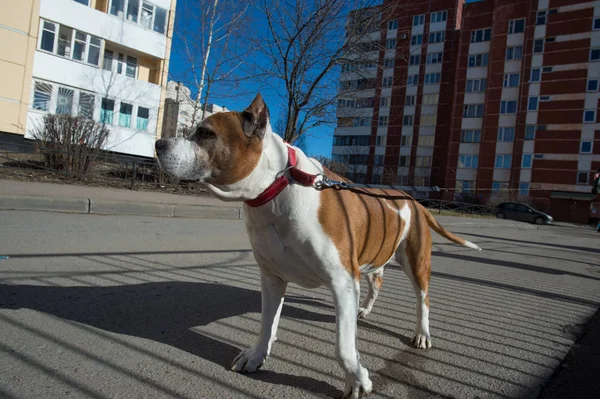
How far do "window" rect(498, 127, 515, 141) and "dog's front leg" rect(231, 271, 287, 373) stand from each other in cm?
5155

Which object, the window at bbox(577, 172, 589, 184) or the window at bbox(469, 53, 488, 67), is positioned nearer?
the window at bbox(577, 172, 589, 184)

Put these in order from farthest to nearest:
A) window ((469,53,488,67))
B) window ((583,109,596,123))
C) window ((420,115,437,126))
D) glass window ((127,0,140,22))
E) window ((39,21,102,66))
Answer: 1. window ((420,115,437,126))
2. window ((469,53,488,67))
3. window ((583,109,596,123))
4. glass window ((127,0,140,22))
5. window ((39,21,102,66))

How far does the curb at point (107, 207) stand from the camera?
797 centimetres

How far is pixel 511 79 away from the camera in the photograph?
153ft

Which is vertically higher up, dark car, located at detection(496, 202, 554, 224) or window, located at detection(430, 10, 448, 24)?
window, located at detection(430, 10, 448, 24)

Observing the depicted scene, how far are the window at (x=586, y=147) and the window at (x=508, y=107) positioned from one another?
26.1ft

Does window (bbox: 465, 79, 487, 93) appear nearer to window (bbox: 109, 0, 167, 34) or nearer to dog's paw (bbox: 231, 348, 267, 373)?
window (bbox: 109, 0, 167, 34)

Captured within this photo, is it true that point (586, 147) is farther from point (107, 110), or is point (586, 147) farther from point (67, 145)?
point (67, 145)

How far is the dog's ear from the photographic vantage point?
6.50ft

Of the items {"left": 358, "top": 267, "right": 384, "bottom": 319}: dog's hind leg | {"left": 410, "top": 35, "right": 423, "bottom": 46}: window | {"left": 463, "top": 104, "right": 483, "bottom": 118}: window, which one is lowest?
{"left": 358, "top": 267, "right": 384, "bottom": 319}: dog's hind leg

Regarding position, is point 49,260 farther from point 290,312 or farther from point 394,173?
point 394,173

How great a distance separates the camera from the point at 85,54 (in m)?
22.4

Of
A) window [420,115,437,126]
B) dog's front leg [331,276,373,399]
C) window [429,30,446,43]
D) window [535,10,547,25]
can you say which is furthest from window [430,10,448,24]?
dog's front leg [331,276,373,399]

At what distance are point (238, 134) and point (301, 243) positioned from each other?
0.65 meters
